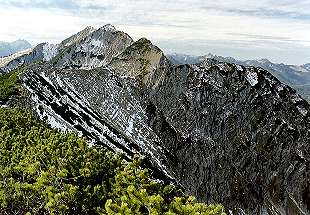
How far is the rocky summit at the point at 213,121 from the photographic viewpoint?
477 feet

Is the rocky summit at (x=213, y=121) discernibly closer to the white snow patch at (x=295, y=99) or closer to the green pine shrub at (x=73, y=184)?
the white snow patch at (x=295, y=99)

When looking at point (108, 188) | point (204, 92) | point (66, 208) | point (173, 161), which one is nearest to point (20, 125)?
point (108, 188)

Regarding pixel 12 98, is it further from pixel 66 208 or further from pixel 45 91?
pixel 66 208

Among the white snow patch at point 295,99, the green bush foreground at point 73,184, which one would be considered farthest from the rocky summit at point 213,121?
the green bush foreground at point 73,184

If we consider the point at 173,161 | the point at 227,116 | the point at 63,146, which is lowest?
the point at 173,161

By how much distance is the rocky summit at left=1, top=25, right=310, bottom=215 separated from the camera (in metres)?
145

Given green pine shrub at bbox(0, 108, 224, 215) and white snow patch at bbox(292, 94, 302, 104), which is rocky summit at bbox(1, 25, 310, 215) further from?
green pine shrub at bbox(0, 108, 224, 215)

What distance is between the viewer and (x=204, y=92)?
153 metres

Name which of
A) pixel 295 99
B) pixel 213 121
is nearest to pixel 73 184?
pixel 213 121

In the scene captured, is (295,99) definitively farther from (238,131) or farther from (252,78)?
(238,131)

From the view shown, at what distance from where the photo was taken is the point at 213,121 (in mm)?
152125

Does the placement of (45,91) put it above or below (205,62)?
below

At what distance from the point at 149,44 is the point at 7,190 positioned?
125142 millimetres

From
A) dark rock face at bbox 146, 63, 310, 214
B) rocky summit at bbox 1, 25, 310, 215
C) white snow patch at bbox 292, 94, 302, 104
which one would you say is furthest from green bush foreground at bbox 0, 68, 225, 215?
white snow patch at bbox 292, 94, 302, 104
